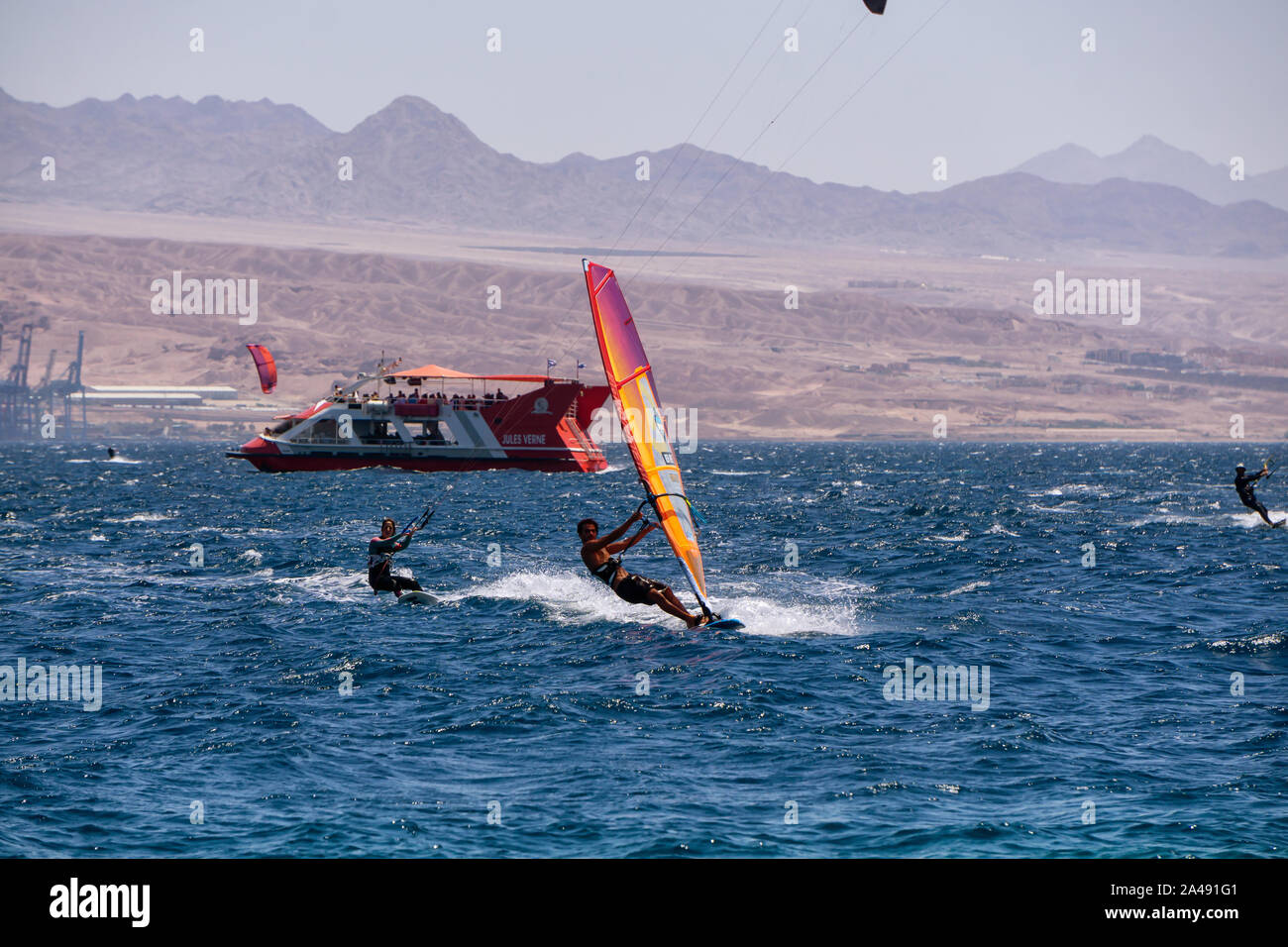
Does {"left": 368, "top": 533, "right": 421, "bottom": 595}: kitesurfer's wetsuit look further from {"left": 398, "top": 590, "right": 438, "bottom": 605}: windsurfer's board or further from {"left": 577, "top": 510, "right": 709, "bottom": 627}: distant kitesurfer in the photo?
{"left": 577, "top": 510, "right": 709, "bottom": 627}: distant kitesurfer

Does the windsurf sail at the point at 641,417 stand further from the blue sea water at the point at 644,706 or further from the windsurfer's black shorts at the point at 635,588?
the blue sea water at the point at 644,706

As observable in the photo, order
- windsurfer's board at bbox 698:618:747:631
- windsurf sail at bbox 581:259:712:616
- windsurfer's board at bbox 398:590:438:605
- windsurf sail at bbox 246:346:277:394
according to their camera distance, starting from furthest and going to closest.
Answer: windsurf sail at bbox 246:346:277:394
windsurfer's board at bbox 398:590:438:605
windsurfer's board at bbox 698:618:747:631
windsurf sail at bbox 581:259:712:616

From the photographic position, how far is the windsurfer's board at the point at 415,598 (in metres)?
26.3

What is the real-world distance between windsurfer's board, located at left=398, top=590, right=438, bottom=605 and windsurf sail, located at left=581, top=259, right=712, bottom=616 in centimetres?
582

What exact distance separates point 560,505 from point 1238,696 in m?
41.7

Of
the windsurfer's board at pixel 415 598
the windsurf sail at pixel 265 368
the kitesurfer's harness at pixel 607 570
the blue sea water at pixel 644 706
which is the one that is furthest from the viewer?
the windsurf sail at pixel 265 368

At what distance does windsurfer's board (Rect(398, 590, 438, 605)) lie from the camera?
26312 mm

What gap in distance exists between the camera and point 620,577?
2289 centimetres

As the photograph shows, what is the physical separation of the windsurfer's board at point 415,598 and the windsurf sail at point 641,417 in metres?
5.82

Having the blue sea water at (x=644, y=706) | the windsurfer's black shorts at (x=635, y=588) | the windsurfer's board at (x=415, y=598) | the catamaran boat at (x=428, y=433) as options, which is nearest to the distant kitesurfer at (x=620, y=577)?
the windsurfer's black shorts at (x=635, y=588)

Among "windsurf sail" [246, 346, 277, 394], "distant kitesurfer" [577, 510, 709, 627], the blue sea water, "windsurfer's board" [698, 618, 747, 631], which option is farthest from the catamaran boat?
"windsurfer's board" [698, 618, 747, 631]

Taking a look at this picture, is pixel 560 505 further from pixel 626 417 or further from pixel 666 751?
pixel 666 751

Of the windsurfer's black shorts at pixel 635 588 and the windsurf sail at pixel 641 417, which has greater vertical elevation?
the windsurf sail at pixel 641 417
